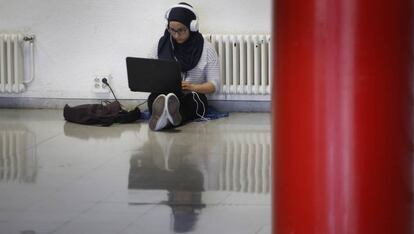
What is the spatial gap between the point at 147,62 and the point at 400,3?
4476 mm

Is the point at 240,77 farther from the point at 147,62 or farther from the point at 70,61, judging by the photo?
the point at 70,61

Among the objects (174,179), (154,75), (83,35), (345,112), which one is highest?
(83,35)

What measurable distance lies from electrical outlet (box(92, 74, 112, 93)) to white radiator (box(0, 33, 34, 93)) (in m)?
0.56

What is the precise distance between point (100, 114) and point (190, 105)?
2.36ft

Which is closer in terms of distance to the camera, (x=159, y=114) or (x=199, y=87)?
(x=159, y=114)

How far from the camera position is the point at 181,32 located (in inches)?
283

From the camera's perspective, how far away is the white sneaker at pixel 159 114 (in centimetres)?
666

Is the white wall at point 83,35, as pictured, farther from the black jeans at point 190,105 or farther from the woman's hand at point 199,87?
the black jeans at point 190,105

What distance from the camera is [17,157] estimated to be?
225 inches

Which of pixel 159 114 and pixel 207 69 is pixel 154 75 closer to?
pixel 159 114

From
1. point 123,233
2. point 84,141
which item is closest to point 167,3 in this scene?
point 84,141

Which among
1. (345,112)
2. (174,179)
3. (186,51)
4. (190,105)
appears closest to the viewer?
(345,112)

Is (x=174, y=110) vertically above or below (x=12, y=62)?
below

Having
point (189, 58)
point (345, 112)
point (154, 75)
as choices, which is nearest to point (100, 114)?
point (154, 75)
